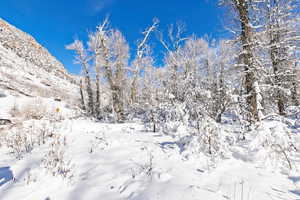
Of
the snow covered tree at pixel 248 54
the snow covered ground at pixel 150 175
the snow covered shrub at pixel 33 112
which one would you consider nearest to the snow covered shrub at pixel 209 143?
the snow covered ground at pixel 150 175

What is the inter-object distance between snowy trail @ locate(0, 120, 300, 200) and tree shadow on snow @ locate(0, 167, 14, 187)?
10cm

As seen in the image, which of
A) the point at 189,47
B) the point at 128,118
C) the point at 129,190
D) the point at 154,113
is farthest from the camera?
the point at 189,47

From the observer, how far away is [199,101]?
592cm

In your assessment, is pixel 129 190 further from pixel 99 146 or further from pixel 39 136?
pixel 39 136

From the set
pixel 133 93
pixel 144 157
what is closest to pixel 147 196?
pixel 144 157

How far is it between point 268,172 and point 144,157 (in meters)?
2.30

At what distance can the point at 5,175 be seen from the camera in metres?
3.30

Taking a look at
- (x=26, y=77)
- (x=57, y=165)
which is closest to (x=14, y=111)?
(x=57, y=165)

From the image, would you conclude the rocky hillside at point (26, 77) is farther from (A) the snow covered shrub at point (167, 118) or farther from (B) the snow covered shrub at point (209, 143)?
(B) the snow covered shrub at point (209, 143)

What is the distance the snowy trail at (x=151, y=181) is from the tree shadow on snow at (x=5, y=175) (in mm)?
104

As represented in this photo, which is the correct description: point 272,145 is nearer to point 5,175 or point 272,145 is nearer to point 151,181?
point 151,181

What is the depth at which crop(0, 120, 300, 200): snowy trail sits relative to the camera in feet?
7.88

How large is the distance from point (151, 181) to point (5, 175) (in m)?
2.77

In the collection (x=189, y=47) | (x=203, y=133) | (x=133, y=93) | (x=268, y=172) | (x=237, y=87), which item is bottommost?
(x=268, y=172)
